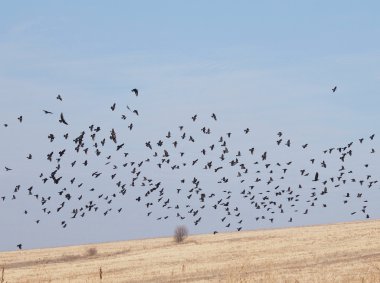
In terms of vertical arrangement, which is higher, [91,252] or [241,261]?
[91,252]

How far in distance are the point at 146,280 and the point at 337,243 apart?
20.7 meters

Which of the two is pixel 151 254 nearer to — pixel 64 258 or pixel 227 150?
pixel 64 258

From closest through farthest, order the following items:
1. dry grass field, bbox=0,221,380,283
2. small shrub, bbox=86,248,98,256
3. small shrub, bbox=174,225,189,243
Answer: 1. dry grass field, bbox=0,221,380,283
2. small shrub, bbox=86,248,98,256
3. small shrub, bbox=174,225,189,243

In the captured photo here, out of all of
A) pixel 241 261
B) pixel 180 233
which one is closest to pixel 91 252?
pixel 180 233

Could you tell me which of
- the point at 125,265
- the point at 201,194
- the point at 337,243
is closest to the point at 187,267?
the point at 201,194

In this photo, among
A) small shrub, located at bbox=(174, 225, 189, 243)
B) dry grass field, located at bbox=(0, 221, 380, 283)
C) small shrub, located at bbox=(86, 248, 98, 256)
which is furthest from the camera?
small shrub, located at bbox=(174, 225, 189, 243)

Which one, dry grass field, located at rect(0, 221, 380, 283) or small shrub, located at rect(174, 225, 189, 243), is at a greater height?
small shrub, located at rect(174, 225, 189, 243)

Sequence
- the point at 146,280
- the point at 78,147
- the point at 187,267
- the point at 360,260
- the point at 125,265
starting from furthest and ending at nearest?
the point at 125,265
the point at 187,267
the point at 360,260
the point at 146,280
the point at 78,147

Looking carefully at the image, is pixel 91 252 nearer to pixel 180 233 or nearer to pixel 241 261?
pixel 180 233

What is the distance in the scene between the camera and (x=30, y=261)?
70688 millimetres

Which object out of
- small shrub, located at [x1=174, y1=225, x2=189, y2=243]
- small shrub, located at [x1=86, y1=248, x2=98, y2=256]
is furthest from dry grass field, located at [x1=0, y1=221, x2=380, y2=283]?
small shrub, located at [x1=174, y1=225, x2=189, y2=243]

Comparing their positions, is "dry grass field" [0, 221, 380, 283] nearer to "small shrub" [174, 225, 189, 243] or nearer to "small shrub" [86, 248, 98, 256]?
"small shrub" [86, 248, 98, 256]

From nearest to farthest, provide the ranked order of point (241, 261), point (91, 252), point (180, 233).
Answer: point (241, 261) → point (91, 252) → point (180, 233)

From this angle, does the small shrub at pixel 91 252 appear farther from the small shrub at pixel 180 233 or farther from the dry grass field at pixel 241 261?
the small shrub at pixel 180 233
